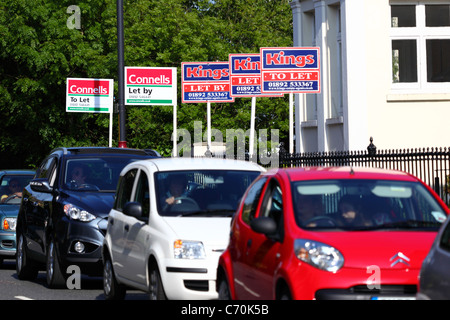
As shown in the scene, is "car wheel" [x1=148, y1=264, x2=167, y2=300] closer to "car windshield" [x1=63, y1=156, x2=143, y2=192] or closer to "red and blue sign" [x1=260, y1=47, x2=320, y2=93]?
"car windshield" [x1=63, y1=156, x2=143, y2=192]

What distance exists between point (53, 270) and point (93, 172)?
1593mm

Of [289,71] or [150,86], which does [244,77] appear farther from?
[289,71]

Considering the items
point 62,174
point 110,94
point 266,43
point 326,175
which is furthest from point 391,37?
point 266,43

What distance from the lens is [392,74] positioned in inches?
1059

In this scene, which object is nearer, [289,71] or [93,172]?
[93,172]

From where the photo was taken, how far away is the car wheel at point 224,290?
9.24m

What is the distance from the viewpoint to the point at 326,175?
8.87 metres

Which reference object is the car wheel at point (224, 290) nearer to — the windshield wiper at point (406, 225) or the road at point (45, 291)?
the windshield wiper at point (406, 225)

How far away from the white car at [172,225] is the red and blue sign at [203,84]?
15.6 metres

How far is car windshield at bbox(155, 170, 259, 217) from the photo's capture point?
36.6 ft

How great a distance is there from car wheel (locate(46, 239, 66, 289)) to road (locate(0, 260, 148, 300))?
103 mm

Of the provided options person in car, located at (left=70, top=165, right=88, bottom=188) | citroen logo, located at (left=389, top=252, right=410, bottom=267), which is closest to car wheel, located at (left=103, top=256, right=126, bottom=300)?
person in car, located at (left=70, top=165, right=88, bottom=188)

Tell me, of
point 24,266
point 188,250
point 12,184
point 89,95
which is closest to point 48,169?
point 24,266

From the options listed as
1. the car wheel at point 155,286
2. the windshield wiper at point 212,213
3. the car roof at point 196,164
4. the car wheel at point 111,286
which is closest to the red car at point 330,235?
the car wheel at point 155,286
